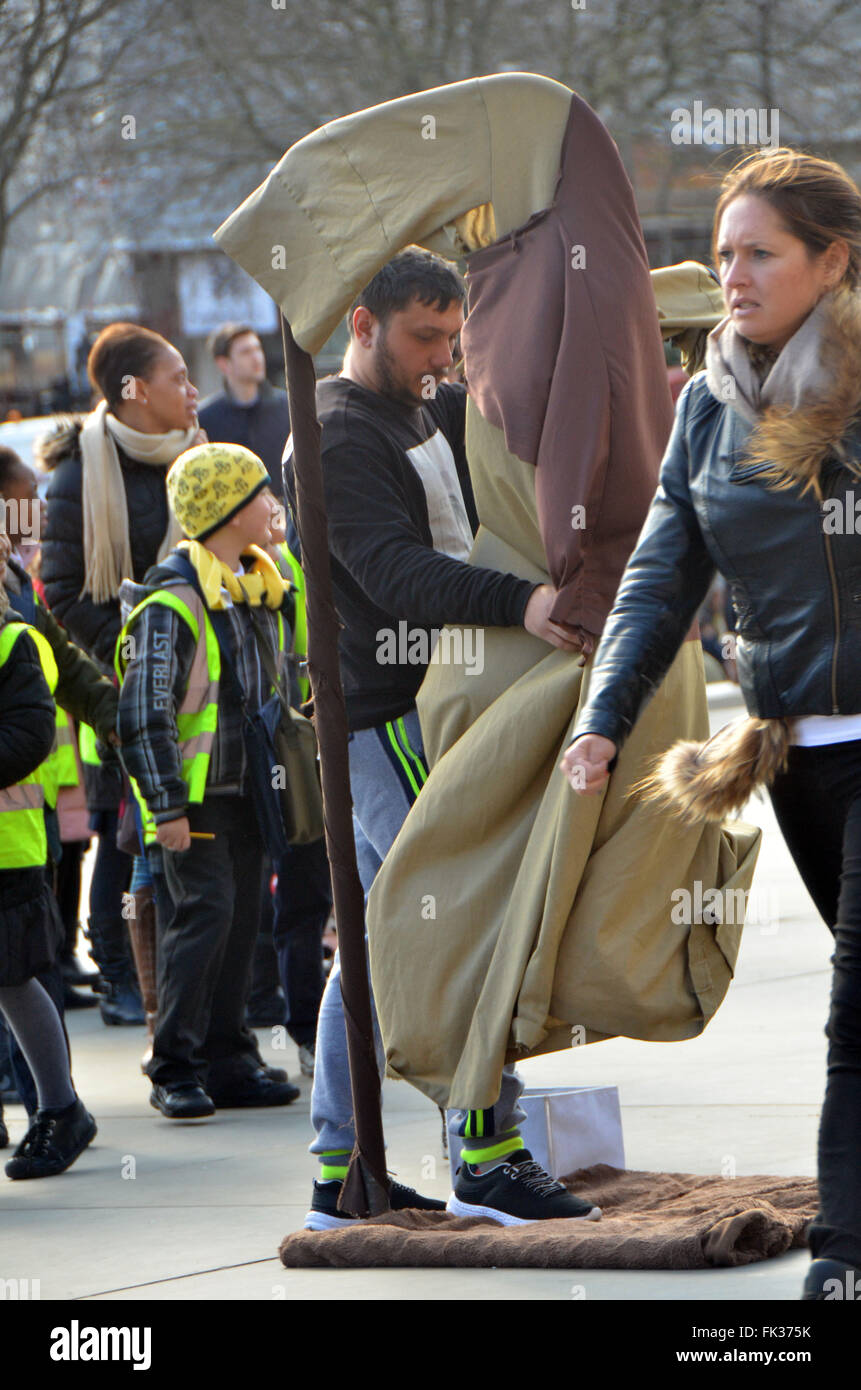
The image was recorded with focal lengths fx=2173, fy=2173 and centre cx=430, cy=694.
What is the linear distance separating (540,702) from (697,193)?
29353mm

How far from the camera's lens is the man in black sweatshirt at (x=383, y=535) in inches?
181

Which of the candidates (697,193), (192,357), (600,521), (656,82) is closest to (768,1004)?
(600,521)

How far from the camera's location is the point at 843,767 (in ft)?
11.9

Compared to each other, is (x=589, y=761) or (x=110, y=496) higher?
(x=110, y=496)

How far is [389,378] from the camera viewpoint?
4.76 metres

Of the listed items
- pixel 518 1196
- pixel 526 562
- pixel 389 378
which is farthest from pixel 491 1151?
pixel 389 378

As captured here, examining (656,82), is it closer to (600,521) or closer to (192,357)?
(192,357)

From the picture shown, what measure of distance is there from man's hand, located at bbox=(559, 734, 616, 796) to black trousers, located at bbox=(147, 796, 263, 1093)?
2.59 meters

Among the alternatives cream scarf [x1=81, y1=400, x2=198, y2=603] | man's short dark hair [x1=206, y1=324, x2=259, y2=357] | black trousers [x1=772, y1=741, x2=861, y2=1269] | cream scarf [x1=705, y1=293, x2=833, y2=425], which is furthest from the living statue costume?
man's short dark hair [x1=206, y1=324, x2=259, y2=357]

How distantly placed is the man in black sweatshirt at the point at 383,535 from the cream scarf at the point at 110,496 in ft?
7.72

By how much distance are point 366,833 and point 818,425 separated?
1.61 m

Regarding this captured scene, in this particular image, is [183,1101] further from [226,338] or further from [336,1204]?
[226,338]

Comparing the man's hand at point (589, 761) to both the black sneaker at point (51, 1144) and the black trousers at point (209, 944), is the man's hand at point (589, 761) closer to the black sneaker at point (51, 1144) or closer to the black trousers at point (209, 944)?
the black sneaker at point (51, 1144)

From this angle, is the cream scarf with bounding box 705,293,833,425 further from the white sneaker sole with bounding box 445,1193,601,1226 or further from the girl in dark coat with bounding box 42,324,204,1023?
the girl in dark coat with bounding box 42,324,204,1023
